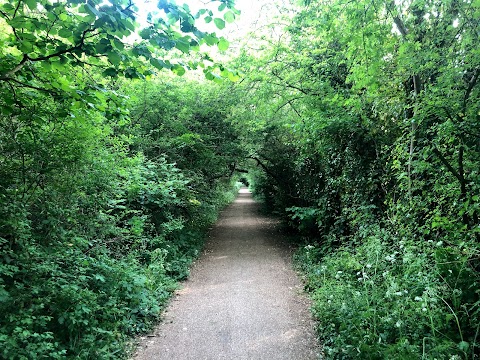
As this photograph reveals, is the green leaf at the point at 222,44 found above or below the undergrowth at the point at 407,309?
above

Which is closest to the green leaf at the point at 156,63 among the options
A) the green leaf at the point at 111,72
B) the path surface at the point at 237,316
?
the green leaf at the point at 111,72

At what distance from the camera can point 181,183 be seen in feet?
28.2

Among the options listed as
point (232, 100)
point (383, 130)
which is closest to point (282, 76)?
point (232, 100)

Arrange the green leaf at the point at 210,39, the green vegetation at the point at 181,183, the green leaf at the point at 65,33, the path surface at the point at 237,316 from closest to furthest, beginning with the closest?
the green leaf at the point at 65,33 < the green leaf at the point at 210,39 < the green vegetation at the point at 181,183 < the path surface at the point at 237,316

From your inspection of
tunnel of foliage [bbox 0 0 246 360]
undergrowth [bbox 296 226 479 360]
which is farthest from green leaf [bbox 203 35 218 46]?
undergrowth [bbox 296 226 479 360]

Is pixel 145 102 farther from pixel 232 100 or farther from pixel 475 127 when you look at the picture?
pixel 475 127

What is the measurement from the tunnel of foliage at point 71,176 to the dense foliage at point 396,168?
308cm

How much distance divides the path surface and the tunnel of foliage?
1.78 ft

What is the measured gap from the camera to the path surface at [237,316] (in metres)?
4.62

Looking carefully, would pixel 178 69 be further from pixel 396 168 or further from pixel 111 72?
pixel 396 168

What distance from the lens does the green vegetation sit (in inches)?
127

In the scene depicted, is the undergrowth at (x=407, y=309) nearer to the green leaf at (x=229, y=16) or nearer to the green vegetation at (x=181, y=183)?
the green vegetation at (x=181, y=183)

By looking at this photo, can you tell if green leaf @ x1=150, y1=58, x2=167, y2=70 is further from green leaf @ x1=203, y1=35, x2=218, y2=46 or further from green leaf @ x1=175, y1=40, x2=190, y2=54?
green leaf @ x1=203, y1=35, x2=218, y2=46

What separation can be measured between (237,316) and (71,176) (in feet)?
11.8
